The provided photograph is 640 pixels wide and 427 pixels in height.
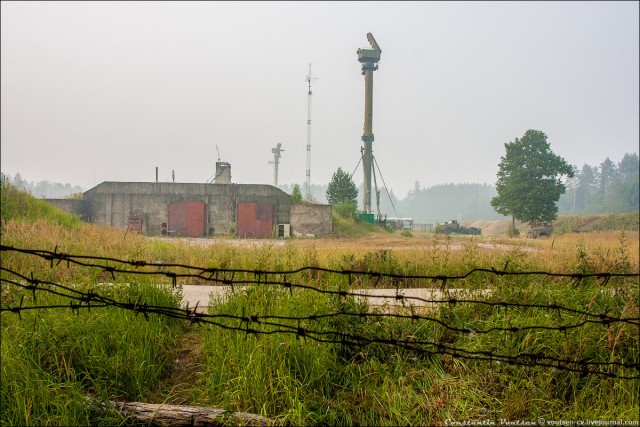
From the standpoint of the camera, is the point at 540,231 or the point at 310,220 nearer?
the point at 540,231

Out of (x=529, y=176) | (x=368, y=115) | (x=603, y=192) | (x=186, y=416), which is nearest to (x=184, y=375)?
(x=186, y=416)

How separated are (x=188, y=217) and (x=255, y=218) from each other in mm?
4331

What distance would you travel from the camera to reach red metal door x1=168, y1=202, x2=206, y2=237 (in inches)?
994

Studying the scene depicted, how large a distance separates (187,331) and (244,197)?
2195cm

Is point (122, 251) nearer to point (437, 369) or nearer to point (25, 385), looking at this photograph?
point (25, 385)

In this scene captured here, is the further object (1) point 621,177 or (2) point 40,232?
(1) point 621,177

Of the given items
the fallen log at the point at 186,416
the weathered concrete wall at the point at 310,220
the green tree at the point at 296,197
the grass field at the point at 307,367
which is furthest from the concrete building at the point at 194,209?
the fallen log at the point at 186,416

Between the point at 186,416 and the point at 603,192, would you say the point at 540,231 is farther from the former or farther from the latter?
the point at 603,192

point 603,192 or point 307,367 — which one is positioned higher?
point 603,192

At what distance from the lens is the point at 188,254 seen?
1048cm

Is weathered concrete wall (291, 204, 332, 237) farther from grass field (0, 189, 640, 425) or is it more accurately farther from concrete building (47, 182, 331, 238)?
grass field (0, 189, 640, 425)

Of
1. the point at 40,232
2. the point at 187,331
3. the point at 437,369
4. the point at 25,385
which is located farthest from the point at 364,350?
the point at 40,232

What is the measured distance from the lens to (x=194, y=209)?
2553 centimetres

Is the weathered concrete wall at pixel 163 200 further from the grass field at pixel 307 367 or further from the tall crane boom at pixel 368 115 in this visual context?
the grass field at pixel 307 367
